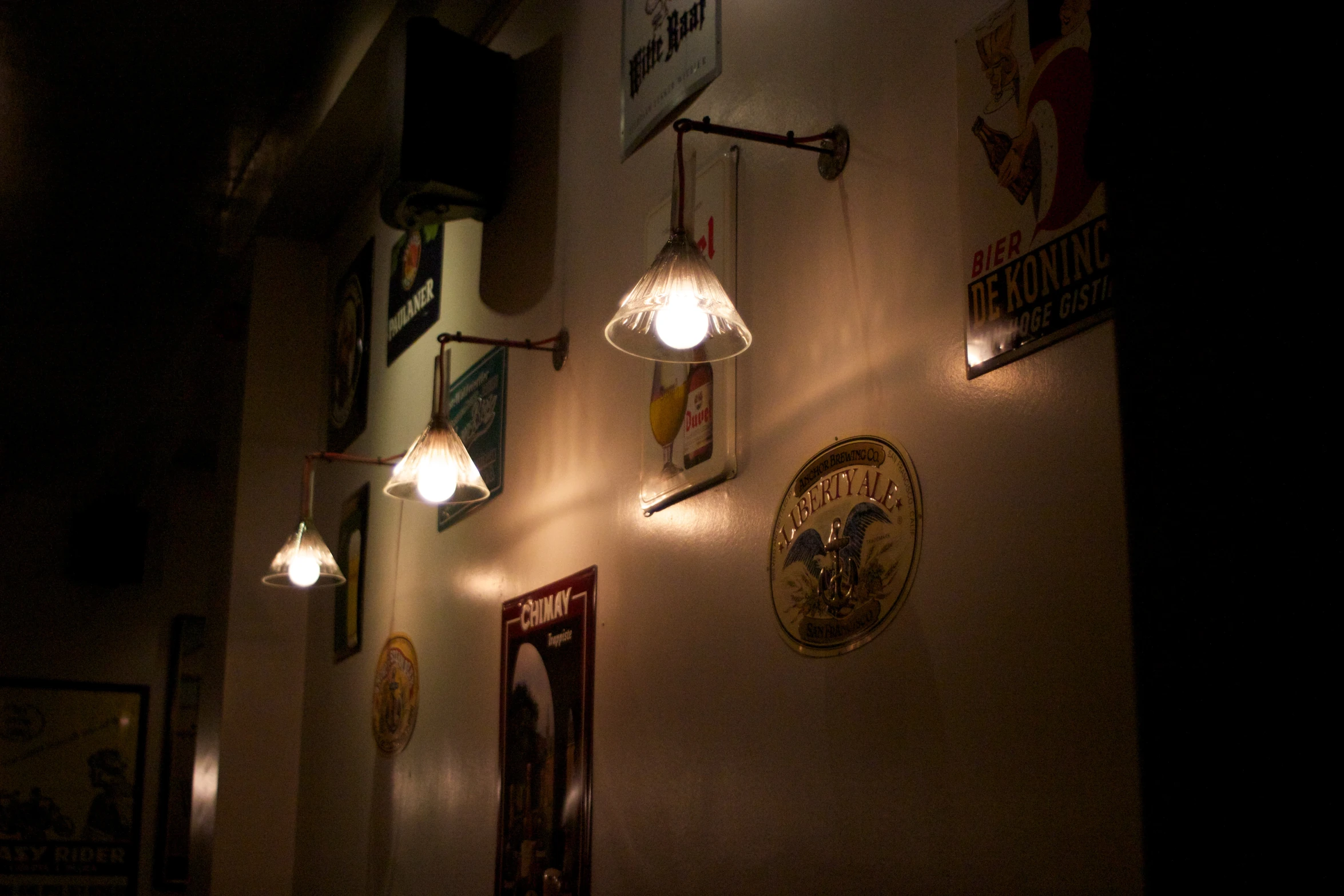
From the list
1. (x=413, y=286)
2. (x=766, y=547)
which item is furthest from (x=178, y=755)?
(x=766, y=547)

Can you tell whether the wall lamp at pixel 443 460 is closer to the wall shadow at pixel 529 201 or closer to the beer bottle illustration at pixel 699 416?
the wall shadow at pixel 529 201

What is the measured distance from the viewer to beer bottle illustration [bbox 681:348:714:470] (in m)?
2.68

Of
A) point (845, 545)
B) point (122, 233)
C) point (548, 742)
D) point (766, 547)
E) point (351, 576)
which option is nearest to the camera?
point (845, 545)

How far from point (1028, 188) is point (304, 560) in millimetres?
2785

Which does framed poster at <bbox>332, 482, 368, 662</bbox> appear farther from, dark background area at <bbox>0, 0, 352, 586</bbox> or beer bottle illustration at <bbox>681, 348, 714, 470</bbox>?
beer bottle illustration at <bbox>681, 348, 714, 470</bbox>

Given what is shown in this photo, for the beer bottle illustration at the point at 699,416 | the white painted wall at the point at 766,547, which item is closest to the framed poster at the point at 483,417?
the white painted wall at the point at 766,547

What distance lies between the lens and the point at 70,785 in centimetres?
870

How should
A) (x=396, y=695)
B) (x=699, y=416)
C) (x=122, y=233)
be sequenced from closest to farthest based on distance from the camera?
(x=699, y=416) < (x=396, y=695) < (x=122, y=233)

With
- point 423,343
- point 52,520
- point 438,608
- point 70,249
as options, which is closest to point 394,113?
point 423,343

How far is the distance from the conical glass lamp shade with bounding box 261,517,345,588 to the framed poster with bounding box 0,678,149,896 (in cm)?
558

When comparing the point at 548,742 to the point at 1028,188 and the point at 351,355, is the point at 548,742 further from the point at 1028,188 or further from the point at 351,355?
the point at 351,355

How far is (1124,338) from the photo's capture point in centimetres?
99

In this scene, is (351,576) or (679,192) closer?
(679,192)

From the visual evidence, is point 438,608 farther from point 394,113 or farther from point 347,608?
point 394,113
